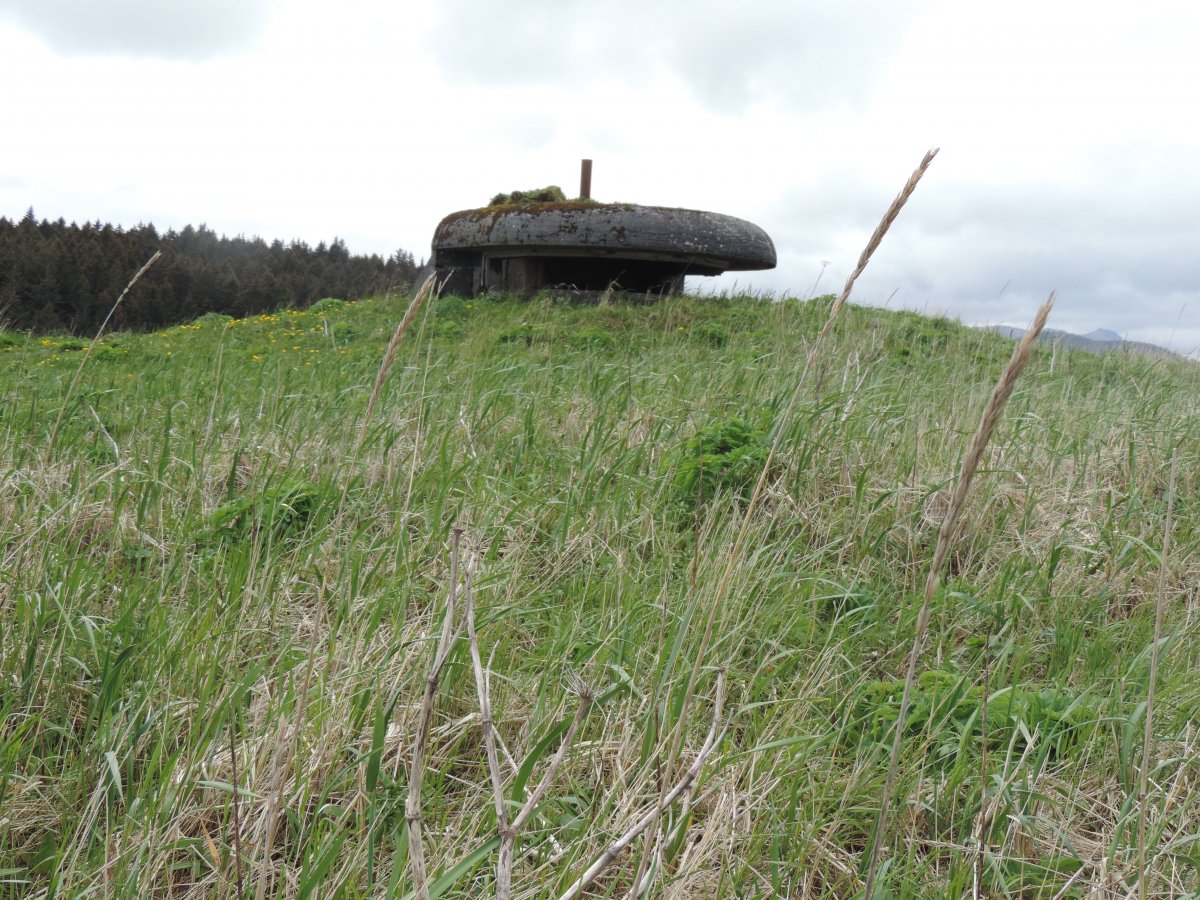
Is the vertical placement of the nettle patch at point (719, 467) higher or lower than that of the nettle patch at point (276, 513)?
higher

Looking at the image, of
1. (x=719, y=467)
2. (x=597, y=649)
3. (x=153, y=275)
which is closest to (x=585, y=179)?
(x=719, y=467)

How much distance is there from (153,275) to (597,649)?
62.0ft

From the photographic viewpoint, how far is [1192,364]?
7.17m

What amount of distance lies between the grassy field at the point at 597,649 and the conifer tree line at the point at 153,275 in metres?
10.8

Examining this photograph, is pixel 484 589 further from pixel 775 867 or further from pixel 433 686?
pixel 433 686

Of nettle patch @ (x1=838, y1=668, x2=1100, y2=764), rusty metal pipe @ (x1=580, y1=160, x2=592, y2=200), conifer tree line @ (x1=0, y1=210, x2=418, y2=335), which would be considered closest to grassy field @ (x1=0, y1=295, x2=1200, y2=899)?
nettle patch @ (x1=838, y1=668, x2=1100, y2=764)

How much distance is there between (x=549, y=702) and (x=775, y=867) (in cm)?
61

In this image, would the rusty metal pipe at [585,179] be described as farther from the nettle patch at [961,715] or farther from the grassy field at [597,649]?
the nettle patch at [961,715]

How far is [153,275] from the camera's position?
17.7 metres

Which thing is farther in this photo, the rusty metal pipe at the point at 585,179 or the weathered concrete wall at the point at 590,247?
the rusty metal pipe at the point at 585,179

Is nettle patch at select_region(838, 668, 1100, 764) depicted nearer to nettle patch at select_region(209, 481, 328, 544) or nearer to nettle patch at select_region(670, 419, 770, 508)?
nettle patch at select_region(670, 419, 770, 508)

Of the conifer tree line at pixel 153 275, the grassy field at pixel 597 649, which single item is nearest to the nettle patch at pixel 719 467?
the grassy field at pixel 597 649

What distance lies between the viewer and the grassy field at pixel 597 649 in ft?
4.70

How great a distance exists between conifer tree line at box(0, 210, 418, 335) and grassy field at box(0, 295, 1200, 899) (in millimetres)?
10832
